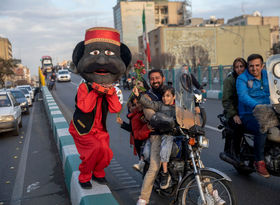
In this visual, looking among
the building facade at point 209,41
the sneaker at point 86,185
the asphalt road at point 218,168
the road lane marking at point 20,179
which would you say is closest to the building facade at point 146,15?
the building facade at point 209,41

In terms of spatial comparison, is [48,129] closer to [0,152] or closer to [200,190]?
[0,152]

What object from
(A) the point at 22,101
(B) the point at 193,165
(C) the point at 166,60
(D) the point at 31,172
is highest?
(C) the point at 166,60

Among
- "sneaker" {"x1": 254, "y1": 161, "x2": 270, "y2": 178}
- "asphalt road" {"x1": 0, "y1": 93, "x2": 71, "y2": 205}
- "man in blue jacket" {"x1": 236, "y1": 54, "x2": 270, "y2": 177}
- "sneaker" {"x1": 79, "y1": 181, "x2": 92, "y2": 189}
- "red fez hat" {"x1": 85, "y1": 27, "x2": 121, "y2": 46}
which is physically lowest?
Result: "asphalt road" {"x1": 0, "y1": 93, "x2": 71, "y2": 205}

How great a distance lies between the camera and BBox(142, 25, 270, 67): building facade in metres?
76.8

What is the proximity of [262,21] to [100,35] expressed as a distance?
113m

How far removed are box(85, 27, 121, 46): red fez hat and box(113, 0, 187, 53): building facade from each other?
368 ft

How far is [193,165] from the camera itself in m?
3.40

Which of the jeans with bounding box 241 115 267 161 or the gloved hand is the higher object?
the gloved hand

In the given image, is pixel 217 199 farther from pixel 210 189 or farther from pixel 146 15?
pixel 146 15

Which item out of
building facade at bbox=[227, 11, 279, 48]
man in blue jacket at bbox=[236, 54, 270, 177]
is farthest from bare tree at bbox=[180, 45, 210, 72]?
man in blue jacket at bbox=[236, 54, 270, 177]

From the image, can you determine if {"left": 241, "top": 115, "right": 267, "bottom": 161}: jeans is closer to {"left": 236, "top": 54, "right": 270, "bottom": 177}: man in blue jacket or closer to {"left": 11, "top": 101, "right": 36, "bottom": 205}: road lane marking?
{"left": 236, "top": 54, "right": 270, "bottom": 177}: man in blue jacket

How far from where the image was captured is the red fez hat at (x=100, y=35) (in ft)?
14.2

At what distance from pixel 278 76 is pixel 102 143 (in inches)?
89.5

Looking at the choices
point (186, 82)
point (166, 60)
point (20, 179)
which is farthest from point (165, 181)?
point (166, 60)
